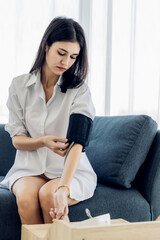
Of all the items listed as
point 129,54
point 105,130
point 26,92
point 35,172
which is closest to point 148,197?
point 105,130

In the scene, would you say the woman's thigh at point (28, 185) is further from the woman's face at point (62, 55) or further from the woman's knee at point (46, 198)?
the woman's face at point (62, 55)

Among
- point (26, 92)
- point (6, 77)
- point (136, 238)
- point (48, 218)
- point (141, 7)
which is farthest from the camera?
point (141, 7)

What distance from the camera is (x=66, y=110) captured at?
1860mm

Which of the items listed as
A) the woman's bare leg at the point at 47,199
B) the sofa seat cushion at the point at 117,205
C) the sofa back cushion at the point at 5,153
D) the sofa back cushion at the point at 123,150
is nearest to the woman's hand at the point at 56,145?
the woman's bare leg at the point at 47,199

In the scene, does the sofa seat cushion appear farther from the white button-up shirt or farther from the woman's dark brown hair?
the woman's dark brown hair

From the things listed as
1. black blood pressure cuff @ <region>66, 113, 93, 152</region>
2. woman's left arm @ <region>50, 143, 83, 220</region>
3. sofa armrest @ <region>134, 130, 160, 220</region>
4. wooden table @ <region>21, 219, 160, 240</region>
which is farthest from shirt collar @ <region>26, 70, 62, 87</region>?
wooden table @ <region>21, 219, 160, 240</region>

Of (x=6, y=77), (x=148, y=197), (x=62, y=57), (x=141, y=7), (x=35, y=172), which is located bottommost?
(x=148, y=197)

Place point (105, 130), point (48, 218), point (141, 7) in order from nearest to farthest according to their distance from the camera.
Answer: point (48, 218)
point (105, 130)
point (141, 7)

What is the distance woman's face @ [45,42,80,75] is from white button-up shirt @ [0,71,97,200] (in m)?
0.11

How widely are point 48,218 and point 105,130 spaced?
0.77 m

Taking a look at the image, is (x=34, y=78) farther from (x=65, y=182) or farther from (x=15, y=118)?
(x=65, y=182)

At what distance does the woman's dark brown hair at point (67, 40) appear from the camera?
1790mm

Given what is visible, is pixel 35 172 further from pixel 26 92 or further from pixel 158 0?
pixel 158 0

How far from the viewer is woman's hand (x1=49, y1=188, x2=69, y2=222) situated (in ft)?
4.65
